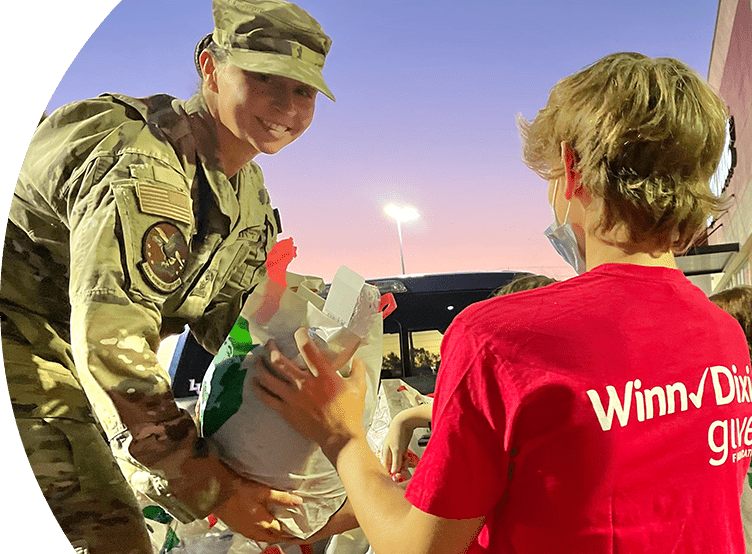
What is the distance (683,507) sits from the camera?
819mm

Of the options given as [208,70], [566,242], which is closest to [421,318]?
[566,242]

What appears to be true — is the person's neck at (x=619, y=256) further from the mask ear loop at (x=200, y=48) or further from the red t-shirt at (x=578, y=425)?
the mask ear loop at (x=200, y=48)

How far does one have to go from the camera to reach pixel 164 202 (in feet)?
3.73

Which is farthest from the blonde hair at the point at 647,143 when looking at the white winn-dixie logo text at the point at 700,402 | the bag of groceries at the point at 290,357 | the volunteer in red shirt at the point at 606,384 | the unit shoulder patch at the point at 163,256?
the unit shoulder patch at the point at 163,256

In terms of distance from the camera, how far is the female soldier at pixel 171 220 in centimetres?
110

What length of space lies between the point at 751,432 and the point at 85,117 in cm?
124

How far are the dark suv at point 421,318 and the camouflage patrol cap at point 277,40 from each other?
0.38 metres

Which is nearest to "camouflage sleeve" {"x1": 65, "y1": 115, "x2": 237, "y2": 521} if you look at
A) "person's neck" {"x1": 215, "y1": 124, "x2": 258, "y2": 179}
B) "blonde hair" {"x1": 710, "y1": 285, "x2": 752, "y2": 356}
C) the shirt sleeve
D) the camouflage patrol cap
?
"person's neck" {"x1": 215, "y1": 124, "x2": 258, "y2": 179}

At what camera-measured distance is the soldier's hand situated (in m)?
1.13

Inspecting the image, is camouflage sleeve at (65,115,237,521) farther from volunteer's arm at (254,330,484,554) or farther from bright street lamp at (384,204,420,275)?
bright street lamp at (384,204,420,275)

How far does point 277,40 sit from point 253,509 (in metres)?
0.82

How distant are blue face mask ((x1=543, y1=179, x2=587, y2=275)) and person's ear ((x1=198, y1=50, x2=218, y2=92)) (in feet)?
2.14

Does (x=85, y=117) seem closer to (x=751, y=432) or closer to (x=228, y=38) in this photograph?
(x=228, y=38)

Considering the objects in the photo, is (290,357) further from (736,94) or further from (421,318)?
(736,94)
